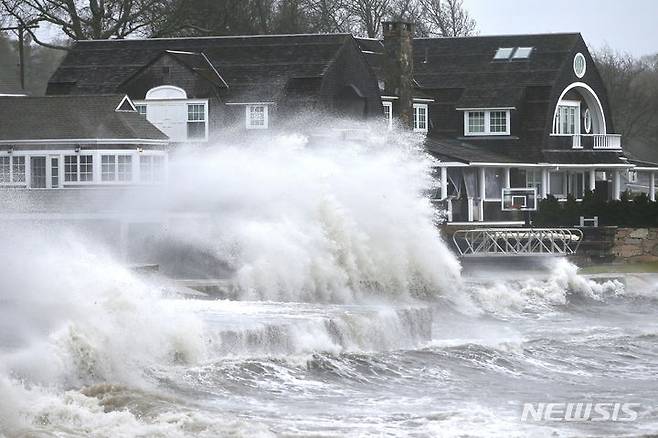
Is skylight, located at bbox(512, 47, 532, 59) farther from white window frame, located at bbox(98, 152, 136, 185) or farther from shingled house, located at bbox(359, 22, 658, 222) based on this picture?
white window frame, located at bbox(98, 152, 136, 185)

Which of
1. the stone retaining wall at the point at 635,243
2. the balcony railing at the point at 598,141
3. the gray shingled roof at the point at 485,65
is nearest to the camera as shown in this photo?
the stone retaining wall at the point at 635,243

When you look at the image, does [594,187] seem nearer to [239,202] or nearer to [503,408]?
[239,202]

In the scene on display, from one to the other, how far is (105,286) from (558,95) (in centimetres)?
3970

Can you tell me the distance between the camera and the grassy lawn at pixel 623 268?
1682 inches

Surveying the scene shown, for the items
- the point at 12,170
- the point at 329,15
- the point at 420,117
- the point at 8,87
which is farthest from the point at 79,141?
the point at 329,15

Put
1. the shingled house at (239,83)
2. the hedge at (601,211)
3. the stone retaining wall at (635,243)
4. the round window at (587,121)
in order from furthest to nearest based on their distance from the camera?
the round window at (587,121), the shingled house at (239,83), the hedge at (601,211), the stone retaining wall at (635,243)

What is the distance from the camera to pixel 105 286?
77.1ft

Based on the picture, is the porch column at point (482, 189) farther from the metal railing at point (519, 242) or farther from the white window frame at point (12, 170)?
the white window frame at point (12, 170)

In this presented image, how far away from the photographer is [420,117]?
60656mm

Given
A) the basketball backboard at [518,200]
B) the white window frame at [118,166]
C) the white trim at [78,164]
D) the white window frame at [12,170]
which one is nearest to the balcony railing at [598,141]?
the basketball backboard at [518,200]

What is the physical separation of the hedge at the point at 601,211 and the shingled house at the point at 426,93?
13.1 feet

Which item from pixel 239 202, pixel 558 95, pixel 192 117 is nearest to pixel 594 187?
pixel 558 95

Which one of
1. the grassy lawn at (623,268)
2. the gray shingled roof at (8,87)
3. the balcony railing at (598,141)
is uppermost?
the gray shingled roof at (8,87)

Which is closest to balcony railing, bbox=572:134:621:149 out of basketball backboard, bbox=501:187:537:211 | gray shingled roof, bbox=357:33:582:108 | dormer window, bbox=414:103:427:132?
gray shingled roof, bbox=357:33:582:108
